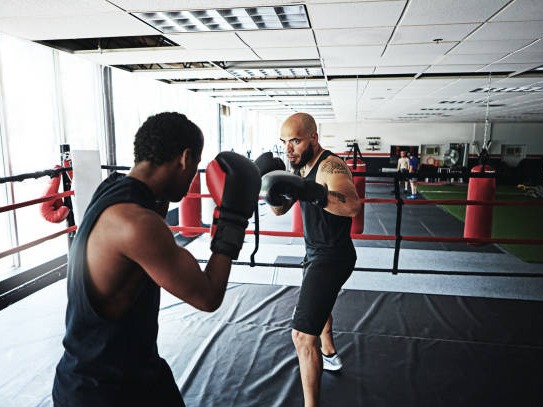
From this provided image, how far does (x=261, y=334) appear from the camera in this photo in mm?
2359

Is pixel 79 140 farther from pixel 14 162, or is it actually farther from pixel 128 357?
pixel 128 357

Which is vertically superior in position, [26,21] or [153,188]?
[26,21]

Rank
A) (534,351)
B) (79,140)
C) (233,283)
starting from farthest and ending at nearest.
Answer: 1. (79,140)
2. (233,283)
3. (534,351)

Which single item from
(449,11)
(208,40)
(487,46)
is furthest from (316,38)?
(487,46)

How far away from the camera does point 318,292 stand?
5.31 feet

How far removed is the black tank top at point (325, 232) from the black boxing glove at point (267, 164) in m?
0.22

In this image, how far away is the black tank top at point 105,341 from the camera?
0.84 m

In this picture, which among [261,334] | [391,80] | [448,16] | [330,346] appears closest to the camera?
[330,346]

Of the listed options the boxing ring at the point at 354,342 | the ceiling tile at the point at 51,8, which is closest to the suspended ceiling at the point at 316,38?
the ceiling tile at the point at 51,8

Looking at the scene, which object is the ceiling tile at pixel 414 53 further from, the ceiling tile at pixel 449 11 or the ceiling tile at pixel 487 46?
the ceiling tile at pixel 449 11

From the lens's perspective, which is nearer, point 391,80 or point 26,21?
point 26,21

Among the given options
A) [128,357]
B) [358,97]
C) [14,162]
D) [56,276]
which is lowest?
[56,276]

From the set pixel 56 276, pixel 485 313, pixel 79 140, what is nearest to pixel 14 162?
pixel 79 140

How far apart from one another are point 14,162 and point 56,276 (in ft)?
3.74
